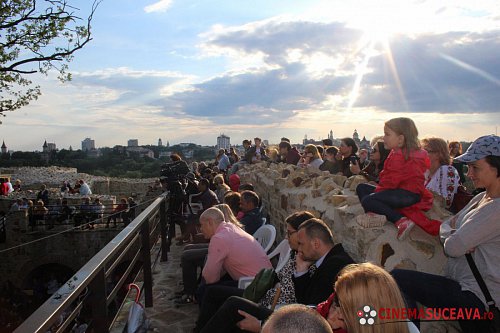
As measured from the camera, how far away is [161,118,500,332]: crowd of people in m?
1.69

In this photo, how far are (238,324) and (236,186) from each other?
222 inches

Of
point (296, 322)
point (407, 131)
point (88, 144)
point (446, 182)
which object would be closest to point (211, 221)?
point (407, 131)

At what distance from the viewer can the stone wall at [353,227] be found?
2.84m

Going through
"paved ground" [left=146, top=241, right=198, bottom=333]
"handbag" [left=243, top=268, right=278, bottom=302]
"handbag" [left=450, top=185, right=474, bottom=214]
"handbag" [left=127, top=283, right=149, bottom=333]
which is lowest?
"paved ground" [left=146, top=241, right=198, bottom=333]

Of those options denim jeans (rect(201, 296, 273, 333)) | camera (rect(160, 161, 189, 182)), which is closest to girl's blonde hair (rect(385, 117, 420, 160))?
denim jeans (rect(201, 296, 273, 333))

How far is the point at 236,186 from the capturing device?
829cm

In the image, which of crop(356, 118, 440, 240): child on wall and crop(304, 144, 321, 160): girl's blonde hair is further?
crop(304, 144, 321, 160): girl's blonde hair

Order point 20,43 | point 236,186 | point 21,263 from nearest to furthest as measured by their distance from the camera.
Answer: point 236,186 < point 20,43 < point 21,263

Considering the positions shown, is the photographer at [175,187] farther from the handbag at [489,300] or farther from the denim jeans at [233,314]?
the handbag at [489,300]

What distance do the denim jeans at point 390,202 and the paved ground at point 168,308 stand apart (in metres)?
2.12

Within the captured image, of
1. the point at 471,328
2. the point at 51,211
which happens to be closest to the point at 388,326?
the point at 471,328

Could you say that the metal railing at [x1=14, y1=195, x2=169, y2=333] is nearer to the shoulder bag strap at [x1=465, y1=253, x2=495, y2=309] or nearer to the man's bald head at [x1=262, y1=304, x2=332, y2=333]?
the man's bald head at [x1=262, y1=304, x2=332, y2=333]

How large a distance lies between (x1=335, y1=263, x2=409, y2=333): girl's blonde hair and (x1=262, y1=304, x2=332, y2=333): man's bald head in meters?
0.21

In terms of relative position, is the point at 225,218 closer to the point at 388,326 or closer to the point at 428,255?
the point at 428,255
